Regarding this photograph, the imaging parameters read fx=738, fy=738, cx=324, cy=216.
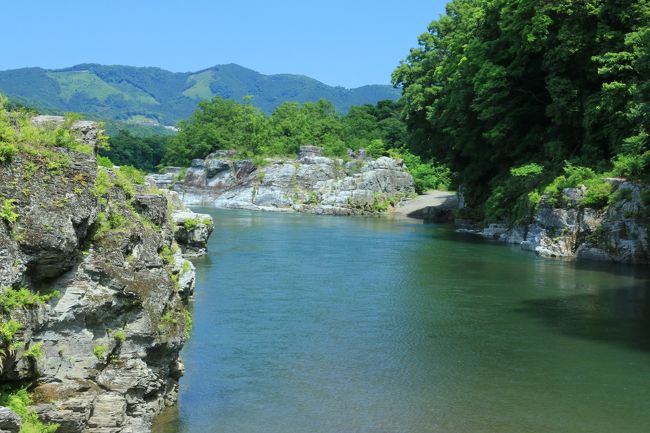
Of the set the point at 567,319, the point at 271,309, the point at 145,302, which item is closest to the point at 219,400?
the point at 145,302

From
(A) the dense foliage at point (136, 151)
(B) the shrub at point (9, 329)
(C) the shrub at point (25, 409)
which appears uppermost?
(A) the dense foliage at point (136, 151)

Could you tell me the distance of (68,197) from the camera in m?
10.4

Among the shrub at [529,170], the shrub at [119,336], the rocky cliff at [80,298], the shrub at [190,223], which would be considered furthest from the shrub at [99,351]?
the shrub at [529,170]

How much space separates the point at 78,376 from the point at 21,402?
1.00m

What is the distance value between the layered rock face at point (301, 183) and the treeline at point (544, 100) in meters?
19.7

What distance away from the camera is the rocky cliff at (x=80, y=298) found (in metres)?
9.73

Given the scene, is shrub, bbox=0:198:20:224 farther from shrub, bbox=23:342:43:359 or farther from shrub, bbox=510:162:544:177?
shrub, bbox=510:162:544:177

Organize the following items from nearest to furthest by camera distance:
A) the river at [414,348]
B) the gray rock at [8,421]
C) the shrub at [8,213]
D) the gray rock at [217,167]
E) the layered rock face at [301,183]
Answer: the gray rock at [8,421]
the shrub at [8,213]
the river at [414,348]
the layered rock face at [301,183]
the gray rock at [217,167]

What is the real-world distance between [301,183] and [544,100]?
40807 mm

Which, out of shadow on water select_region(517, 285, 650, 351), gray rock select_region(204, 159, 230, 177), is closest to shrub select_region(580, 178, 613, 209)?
shadow on water select_region(517, 285, 650, 351)

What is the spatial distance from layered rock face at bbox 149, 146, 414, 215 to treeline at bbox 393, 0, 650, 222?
1974cm

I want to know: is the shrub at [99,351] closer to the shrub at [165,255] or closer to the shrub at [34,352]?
the shrub at [34,352]

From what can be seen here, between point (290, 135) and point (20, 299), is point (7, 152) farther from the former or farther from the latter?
point (290, 135)

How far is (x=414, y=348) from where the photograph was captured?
1942cm
